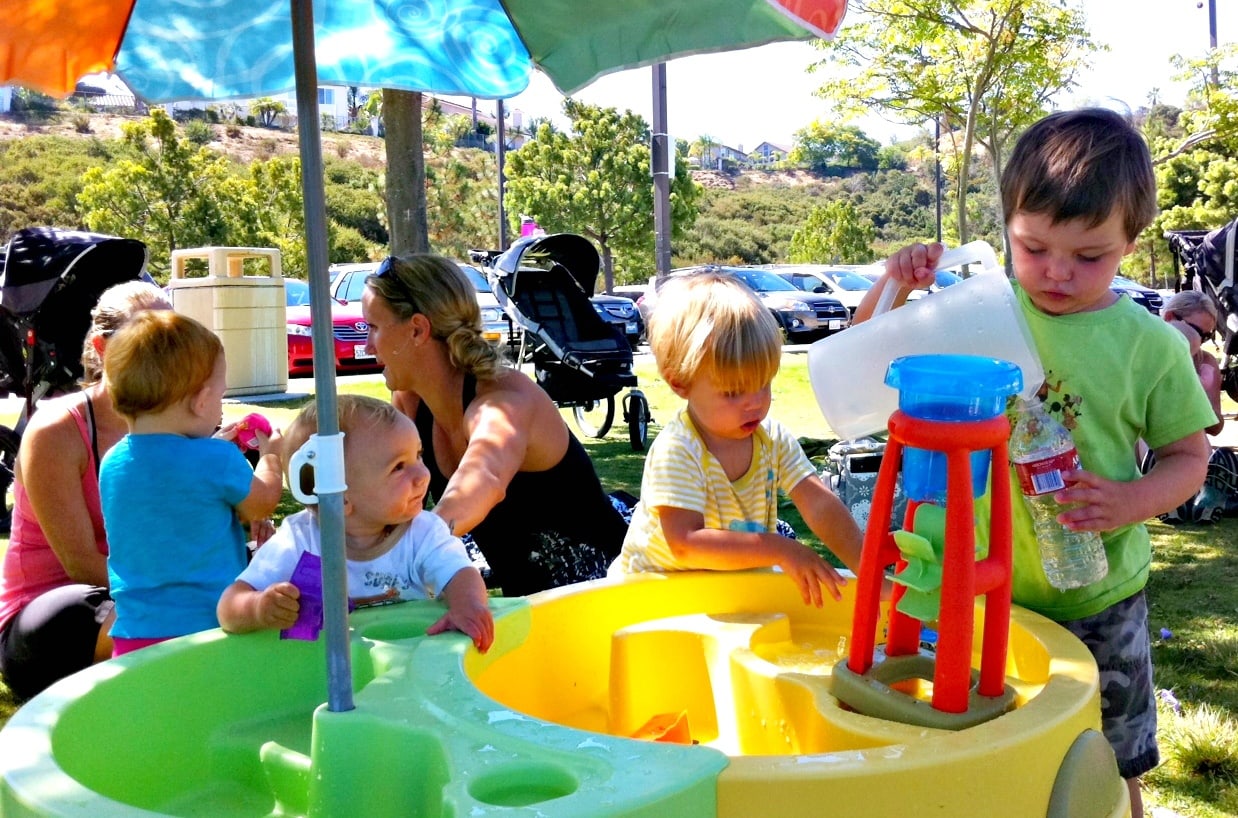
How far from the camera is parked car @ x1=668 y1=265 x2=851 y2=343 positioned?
20.1 meters

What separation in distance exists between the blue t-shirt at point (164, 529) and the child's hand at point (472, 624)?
0.88 meters

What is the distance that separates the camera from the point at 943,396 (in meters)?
1.36

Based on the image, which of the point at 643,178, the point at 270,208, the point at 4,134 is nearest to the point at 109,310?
the point at 270,208

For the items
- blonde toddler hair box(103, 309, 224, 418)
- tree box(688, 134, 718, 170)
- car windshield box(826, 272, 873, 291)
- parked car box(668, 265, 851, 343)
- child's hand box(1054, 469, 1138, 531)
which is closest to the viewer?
child's hand box(1054, 469, 1138, 531)

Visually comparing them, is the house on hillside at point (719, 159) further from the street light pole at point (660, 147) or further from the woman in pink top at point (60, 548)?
the woman in pink top at point (60, 548)

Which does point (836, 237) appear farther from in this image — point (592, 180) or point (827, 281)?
point (827, 281)

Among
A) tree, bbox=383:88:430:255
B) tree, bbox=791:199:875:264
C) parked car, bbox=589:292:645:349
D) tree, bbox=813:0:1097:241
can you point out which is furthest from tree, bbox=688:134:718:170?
tree, bbox=383:88:430:255

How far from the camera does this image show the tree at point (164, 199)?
85.8 feet

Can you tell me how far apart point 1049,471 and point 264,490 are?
1.71 m

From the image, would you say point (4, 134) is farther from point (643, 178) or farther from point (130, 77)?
point (130, 77)

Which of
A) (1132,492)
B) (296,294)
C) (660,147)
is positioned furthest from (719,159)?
(1132,492)

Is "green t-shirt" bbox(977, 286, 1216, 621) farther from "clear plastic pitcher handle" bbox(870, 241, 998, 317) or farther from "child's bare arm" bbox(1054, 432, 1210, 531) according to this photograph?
"clear plastic pitcher handle" bbox(870, 241, 998, 317)

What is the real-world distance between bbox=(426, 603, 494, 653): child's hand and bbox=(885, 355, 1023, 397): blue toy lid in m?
0.77

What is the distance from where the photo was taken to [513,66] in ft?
9.17
